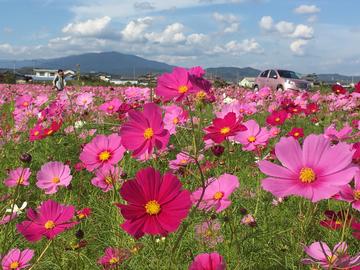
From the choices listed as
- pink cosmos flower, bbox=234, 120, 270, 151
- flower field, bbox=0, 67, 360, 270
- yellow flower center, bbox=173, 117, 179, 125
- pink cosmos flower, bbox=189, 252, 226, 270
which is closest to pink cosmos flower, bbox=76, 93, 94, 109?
flower field, bbox=0, 67, 360, 270

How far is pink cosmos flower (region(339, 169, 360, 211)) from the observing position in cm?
116

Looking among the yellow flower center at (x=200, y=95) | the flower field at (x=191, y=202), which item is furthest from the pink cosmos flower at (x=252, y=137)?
the yellow flower center at (x=200, y=95)

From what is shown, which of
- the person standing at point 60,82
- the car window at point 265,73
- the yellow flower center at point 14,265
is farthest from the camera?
the car window at point 265,73

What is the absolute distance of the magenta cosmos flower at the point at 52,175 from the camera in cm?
204

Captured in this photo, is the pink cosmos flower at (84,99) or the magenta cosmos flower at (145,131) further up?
the magenta cosmos flower at (145,131)

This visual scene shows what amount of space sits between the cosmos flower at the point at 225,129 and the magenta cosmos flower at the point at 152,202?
1.46 feet

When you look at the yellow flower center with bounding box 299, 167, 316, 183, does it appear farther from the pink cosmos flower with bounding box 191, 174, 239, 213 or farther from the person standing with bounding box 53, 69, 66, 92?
the person standing with bounding box 53, 69, 66, 92

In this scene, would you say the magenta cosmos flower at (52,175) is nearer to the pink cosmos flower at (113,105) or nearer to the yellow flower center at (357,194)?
the pink cosmos flower at (113,105)

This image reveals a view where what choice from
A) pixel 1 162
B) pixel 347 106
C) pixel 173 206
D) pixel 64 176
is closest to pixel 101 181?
pixel 64 176

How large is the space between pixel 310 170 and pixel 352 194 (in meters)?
0.32

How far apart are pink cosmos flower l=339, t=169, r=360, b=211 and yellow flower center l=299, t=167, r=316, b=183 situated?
228 mm

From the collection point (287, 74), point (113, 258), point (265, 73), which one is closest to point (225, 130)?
point (113, 258)

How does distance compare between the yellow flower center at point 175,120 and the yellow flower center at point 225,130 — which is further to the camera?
the yellow flower center at point 175,120

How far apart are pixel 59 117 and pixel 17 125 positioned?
1103 mm
